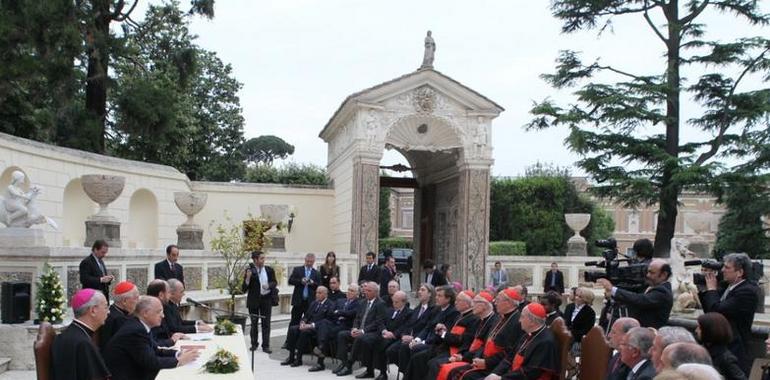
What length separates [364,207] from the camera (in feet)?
63.2

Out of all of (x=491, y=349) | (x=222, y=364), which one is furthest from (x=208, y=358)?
(x=491, y=349)

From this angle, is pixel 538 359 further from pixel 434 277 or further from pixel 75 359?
pixel 434 277

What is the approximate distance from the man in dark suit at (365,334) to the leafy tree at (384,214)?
1136 inches

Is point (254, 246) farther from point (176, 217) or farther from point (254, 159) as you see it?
point (254, 159)

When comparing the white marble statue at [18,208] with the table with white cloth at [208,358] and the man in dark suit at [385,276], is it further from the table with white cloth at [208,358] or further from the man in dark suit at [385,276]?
the man in dark suit at [385,276]

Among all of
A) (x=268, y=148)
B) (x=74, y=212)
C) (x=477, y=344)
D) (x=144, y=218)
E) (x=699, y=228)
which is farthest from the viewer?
(x=268, y=148)

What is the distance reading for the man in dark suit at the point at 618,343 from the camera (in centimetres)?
548

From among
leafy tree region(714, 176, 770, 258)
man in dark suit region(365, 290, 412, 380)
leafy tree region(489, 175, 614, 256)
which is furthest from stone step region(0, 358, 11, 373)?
leafy tree region(489, 175, 614, 256)

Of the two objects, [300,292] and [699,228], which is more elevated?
[699,228]

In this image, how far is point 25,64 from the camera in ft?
58.1

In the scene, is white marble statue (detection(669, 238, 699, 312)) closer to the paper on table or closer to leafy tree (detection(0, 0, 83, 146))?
the paper on table

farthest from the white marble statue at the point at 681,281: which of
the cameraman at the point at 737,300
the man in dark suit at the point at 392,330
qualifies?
the cameraman at the point at 737,300

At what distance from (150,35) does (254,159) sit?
38473 millimetres

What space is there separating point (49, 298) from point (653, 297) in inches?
277
